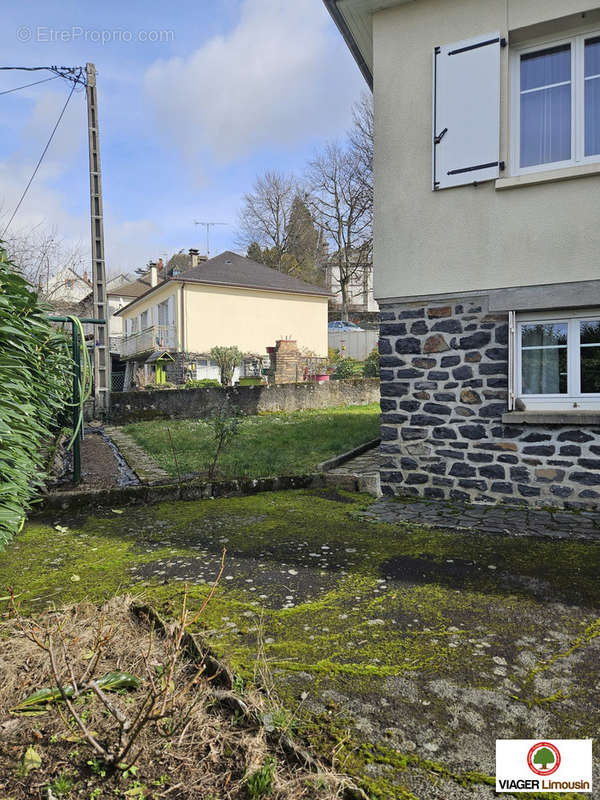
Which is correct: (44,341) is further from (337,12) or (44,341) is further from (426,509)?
(337,12)

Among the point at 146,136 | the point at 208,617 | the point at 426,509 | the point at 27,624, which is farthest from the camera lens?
the point at 146,136

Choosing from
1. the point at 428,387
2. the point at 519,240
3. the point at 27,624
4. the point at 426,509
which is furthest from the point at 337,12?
the point at 27,624

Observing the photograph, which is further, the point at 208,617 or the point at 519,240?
the point at 519,240

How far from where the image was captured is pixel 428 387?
5.61 meters

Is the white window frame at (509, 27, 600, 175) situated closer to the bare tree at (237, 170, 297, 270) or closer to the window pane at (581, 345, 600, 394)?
the window pane at (581, 345, 600, 394)

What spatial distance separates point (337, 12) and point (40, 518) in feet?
20.2

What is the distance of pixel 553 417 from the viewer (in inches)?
196

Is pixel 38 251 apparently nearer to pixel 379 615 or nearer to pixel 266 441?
Answer: pixel 266 441

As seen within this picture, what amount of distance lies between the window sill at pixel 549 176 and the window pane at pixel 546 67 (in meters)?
0.92

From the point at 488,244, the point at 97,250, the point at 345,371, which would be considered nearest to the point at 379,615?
the point at 488,244

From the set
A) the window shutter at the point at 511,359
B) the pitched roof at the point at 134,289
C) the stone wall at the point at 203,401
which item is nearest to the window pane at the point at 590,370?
the window shutter at the point at 511,359

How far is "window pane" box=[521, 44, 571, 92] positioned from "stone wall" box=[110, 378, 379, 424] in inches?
414

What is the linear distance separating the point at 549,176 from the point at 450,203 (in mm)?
937

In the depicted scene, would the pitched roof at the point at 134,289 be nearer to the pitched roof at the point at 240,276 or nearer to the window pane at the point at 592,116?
the pitched roof at the point at 240,276
